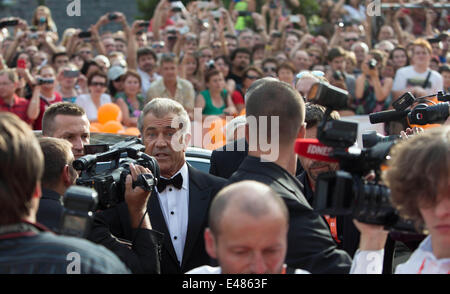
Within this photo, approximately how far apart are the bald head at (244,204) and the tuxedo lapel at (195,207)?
1238 millimetres

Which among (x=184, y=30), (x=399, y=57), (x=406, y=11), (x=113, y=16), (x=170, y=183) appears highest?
(x=406, y=11)

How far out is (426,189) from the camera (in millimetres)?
2297

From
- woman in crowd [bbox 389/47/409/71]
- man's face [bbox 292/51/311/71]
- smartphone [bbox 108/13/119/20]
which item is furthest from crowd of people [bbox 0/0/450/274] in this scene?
smartphone [bbox 108/13/119/20]

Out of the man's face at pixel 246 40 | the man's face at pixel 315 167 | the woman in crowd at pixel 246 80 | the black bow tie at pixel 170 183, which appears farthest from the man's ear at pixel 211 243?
the man's face at pixel 246 40

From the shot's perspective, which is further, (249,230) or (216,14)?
(216,14)

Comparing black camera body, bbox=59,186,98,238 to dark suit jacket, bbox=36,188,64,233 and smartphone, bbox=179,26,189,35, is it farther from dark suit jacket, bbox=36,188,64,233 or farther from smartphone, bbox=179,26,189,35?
smartphone, bbox=179,26,189,35

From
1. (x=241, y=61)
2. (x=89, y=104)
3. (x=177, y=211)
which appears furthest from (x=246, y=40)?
(x=177, y=211)

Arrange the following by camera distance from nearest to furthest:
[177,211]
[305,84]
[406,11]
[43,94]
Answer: [177,211] < [305,84] < [43,94] < [406,11]

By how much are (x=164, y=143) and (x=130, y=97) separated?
522 centimetres

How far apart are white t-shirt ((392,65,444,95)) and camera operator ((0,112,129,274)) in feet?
27.4

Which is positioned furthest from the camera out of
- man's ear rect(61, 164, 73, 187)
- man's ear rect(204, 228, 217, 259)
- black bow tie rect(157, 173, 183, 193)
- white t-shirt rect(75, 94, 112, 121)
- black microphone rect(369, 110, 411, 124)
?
white t-shirt rect(75, 94, 112, 121)

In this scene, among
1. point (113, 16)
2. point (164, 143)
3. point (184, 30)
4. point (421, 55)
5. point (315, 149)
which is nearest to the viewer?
point (315, 149)

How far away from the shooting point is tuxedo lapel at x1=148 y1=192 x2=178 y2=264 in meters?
3.75

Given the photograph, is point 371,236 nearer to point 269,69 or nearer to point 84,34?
point 269,69
